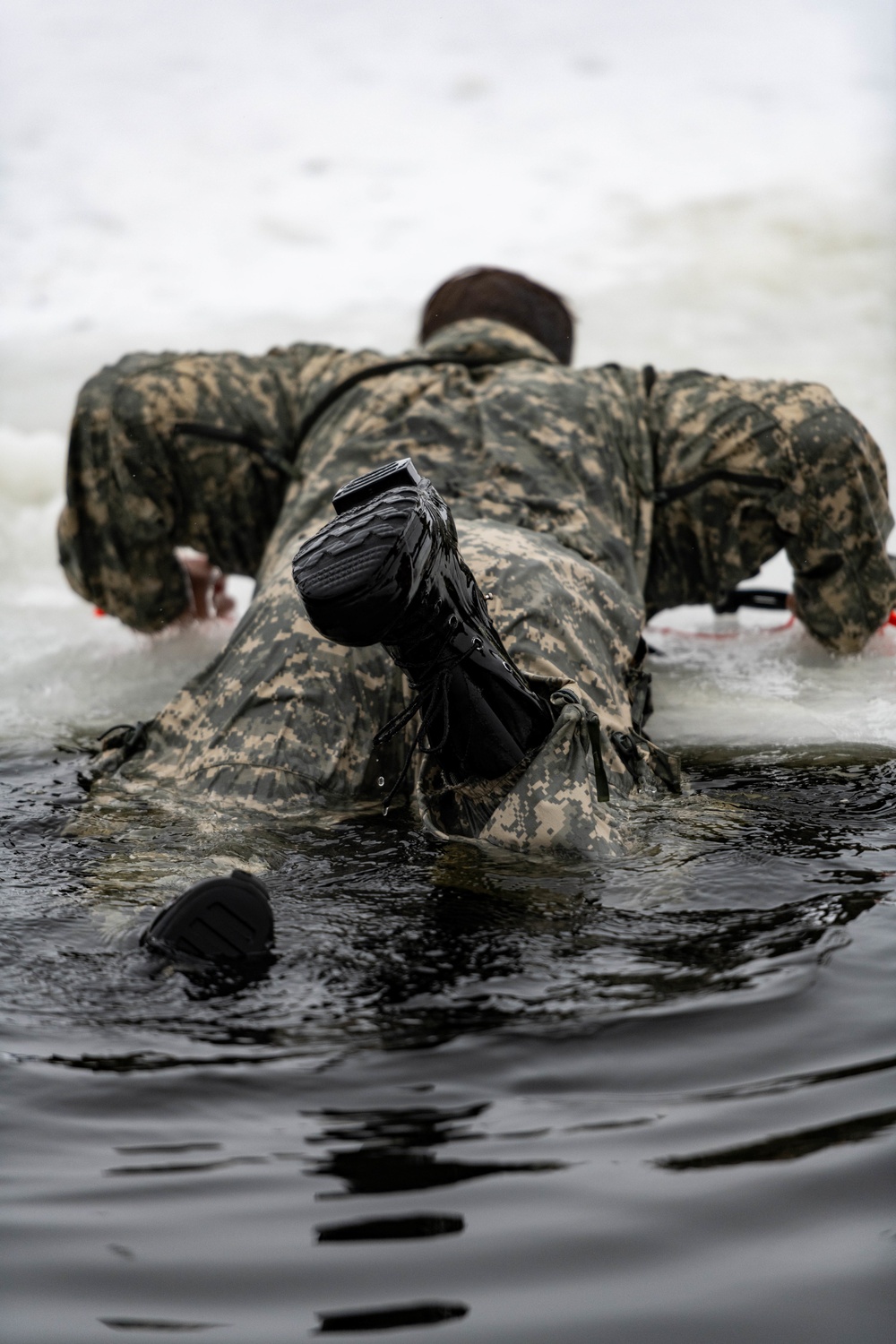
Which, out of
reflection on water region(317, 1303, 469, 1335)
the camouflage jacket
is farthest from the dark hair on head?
reflection on water region(317, 1303, 469, 1335)

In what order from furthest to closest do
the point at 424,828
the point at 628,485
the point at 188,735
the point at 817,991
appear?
the point at 628,485, the point at 188,735, the point at 424,828, the point at 817,991

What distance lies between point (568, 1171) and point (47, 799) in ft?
4.81

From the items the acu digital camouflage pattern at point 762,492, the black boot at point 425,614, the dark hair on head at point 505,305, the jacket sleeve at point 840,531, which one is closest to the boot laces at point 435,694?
the black boot at point 425,614

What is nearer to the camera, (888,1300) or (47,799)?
(888,1300)

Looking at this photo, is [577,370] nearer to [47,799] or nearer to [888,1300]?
[47,799]

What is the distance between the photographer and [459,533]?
235cm

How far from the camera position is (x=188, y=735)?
7.52ft

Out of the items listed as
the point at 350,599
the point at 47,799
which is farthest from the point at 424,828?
→ the point at 47,799

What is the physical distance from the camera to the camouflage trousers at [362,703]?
82.1 inches

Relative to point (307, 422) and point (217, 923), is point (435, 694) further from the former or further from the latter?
point (307, 422)

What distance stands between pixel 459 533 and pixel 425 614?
0.58m

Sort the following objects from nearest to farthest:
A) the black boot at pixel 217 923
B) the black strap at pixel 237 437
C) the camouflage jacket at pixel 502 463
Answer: the black boot at pixel 217 923 → the camouflage jacket at pixel 502 463 → the black strap at pixel 237 437

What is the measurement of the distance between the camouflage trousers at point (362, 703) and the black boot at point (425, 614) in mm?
61

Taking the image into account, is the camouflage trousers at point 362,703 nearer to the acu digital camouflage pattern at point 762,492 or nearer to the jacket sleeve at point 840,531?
the acu digital camouflage pattern at point 762,492
